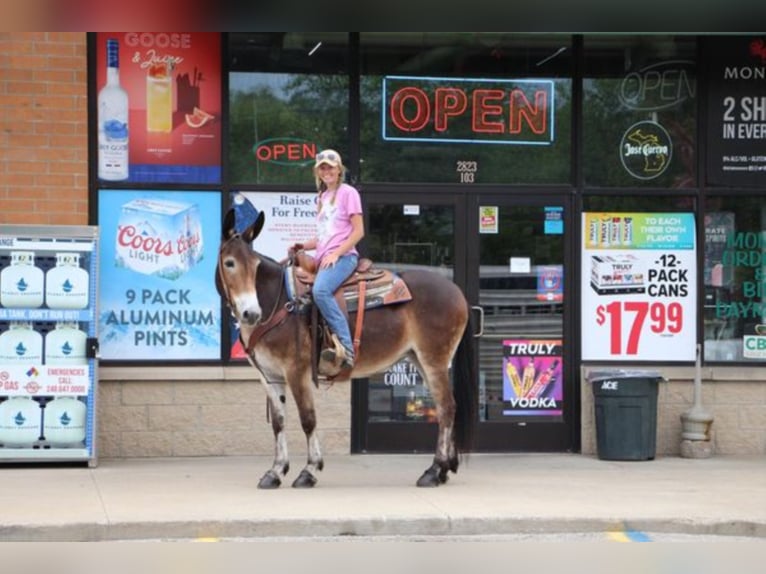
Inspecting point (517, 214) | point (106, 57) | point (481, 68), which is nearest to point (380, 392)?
point (517, 214)

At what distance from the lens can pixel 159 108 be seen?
11969mm

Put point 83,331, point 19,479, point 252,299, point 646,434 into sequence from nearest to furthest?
1. point 252,299
2. point 19,479
3. point 83,331
4. point 646,434

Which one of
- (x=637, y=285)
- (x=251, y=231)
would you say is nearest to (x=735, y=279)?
(x=637, y=285)

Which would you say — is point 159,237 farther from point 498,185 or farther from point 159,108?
point 498,185

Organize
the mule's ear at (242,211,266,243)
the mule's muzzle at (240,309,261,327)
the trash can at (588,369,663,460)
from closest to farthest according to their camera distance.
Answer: the mule's muzzle at (240,309,261,327), the mule's ear at (242,211,266,243), the trash can at (588,369,663,460)

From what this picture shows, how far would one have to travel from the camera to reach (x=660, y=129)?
12516 mm

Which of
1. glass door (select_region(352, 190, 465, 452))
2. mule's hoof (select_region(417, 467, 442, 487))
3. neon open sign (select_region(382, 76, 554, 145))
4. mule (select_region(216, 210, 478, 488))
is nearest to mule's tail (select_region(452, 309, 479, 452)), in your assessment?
mule (select_region(216, 210, 478, 488))

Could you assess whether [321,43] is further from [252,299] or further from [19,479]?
[19,479]

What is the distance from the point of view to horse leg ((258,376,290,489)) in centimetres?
995

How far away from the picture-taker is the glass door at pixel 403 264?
12.2 m

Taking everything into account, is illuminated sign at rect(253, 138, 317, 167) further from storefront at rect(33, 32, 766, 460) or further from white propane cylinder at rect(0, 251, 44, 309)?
white propane cylinder at rect(0, 251, 44, 309)

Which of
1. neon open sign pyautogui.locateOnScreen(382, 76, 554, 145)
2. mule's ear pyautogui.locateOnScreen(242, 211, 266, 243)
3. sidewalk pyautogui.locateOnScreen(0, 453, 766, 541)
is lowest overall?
sidewalk pyautogui.locateOnScreen(0, 453, 766, 541)

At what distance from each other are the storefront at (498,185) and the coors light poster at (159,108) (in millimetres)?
22

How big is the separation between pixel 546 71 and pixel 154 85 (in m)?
4.06
